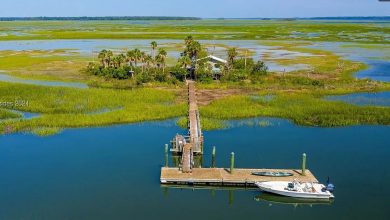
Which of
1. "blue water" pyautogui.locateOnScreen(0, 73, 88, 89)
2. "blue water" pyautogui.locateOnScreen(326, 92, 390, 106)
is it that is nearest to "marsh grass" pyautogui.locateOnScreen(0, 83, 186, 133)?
"blue water" pyautogui.locateOnScreen(0, 73, 88, 89)

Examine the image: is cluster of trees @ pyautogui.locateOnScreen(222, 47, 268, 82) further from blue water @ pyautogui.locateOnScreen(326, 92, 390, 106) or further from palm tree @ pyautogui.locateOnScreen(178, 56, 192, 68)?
blue water @ pyautogui.locateOnScreen(326, 92, 390, 106)

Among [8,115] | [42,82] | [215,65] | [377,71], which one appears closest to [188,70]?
[215,65]

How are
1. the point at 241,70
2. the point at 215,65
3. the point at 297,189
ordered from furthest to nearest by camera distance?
1. the point at 215,65
2. the point at 241,70
3. the point at 297,189

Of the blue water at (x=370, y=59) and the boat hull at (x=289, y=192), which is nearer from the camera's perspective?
the boat hull at (x=289, y=192)

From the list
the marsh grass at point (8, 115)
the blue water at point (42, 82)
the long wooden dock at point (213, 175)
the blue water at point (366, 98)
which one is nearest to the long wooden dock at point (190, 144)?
the long wooden dock at point (213, 175)

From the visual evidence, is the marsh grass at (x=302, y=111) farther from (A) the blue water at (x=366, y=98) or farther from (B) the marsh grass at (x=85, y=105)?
(B) the marsh grass at (x=85, y=105)

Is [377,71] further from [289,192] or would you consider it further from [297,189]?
[289,192]
